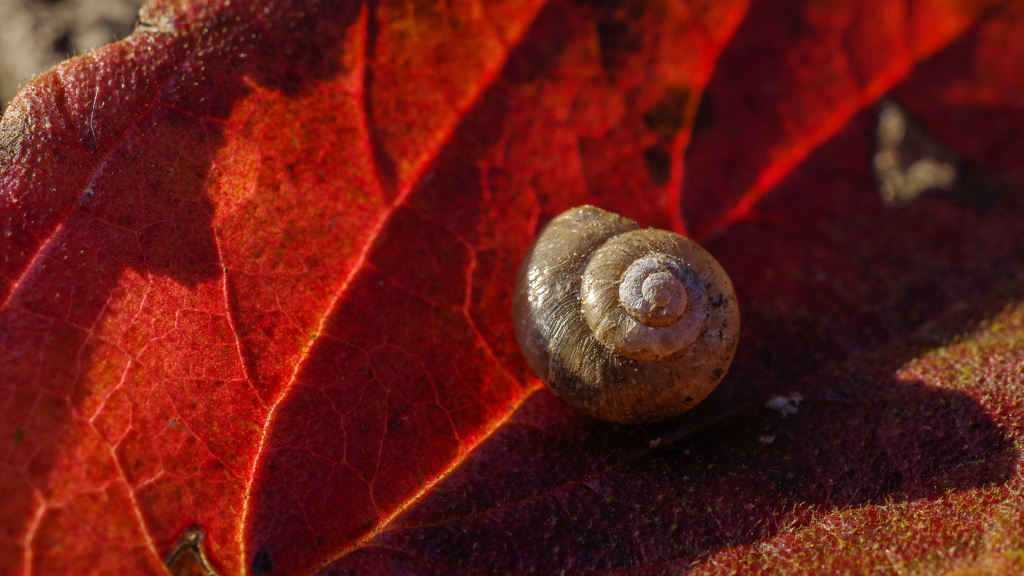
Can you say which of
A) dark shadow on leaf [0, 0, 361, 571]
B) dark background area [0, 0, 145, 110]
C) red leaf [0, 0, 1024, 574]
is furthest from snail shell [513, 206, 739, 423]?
dark background area [0, 0, 145, 110]

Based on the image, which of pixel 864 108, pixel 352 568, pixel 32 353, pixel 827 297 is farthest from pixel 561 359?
pixel 864 108

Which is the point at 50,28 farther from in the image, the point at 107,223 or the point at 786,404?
the point at 786,404

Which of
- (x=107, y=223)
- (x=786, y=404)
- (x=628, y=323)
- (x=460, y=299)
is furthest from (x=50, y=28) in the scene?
(x=786, y=404)

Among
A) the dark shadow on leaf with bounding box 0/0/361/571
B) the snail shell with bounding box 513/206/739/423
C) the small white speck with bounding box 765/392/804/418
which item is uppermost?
the dark shadow on leaf with bounding box 0/0/361/571

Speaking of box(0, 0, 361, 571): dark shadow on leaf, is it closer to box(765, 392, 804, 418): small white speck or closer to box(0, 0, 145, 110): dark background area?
box(0, 0, 145, 110): dark background area

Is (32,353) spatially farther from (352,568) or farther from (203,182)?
(352,568)

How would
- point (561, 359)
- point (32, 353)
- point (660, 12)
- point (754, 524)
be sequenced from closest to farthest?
1. point (32, 353)
2. point (754, 524)
3. point (561, 359)
4. point (660, 12)
